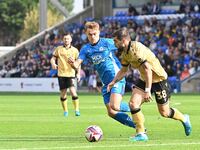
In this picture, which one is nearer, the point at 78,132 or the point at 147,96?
the point at 147,96

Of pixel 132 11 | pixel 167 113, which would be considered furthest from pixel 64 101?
pixel 132 11

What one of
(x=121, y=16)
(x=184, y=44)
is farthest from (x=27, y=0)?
(x=184, y=44)

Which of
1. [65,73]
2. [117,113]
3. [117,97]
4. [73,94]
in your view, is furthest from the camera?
[65,73]

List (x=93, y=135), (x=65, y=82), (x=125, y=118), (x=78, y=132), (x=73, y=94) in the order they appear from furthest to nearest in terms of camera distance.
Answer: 1. (x=65, y=82)
2. (x=73, y=94)
3. (x=78, y=132)
4. (x=125, y=118)
5. (x=93, y=135)

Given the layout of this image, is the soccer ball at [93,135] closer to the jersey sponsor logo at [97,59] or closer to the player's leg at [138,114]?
the player's leg at [138,114]

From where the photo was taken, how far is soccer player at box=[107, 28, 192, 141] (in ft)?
47.6

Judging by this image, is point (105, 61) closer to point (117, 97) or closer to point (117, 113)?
point (117, 97)

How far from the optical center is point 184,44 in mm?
48781

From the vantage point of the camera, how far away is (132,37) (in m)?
48.1

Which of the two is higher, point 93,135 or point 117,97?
point 117,97

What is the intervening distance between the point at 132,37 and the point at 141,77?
33209mm

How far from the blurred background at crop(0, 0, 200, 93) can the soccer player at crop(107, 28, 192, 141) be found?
30482 mm

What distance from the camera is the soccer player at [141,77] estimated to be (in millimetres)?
14523

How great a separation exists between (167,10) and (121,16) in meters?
3.52
